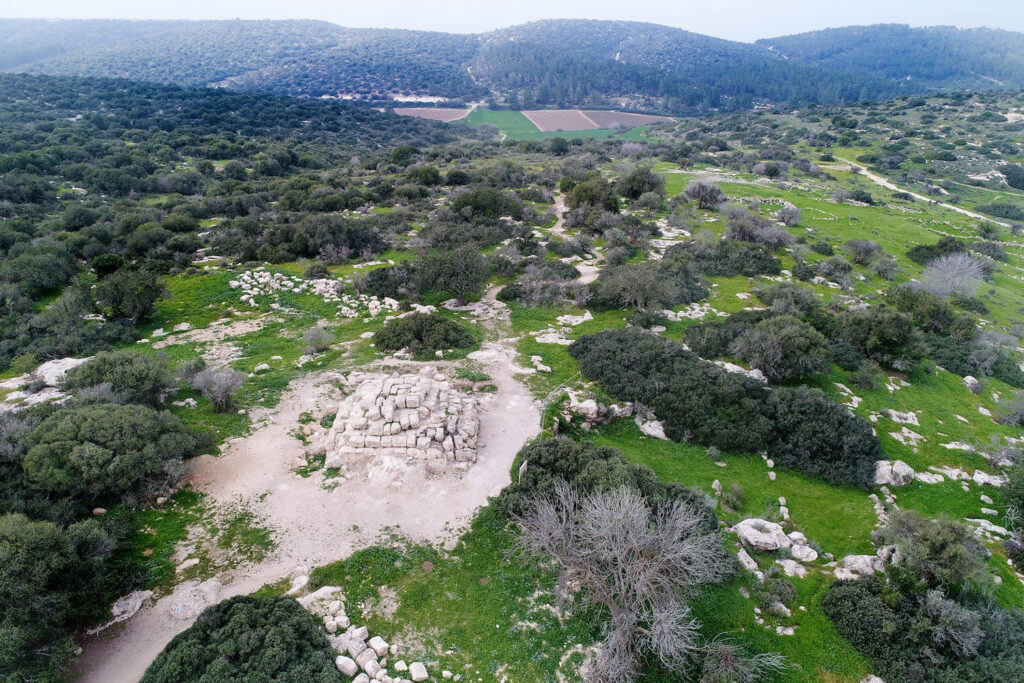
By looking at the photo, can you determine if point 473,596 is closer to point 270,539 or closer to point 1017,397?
point 270,539

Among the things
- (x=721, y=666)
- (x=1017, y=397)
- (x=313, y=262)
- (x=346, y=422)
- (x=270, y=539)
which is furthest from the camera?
(x=313, y=262)

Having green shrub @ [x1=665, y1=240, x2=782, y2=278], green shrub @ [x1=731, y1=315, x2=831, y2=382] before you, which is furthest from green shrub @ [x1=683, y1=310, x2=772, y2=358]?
green shrub @ [x1=665, y1=240, x2=782, y2=278]

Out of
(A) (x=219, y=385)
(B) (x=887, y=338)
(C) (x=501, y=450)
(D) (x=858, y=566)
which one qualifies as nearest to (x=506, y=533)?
(C) (x=501, y=450)

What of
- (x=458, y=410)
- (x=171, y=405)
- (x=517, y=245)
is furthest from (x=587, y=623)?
(x=517, y=245)

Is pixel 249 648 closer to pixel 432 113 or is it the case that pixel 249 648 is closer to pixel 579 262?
pixel 579 262

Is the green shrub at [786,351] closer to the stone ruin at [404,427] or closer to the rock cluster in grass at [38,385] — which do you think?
the stone ruin at [404,427]

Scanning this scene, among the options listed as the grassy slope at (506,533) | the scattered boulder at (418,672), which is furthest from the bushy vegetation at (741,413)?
the scattered boulder at (418,672)
